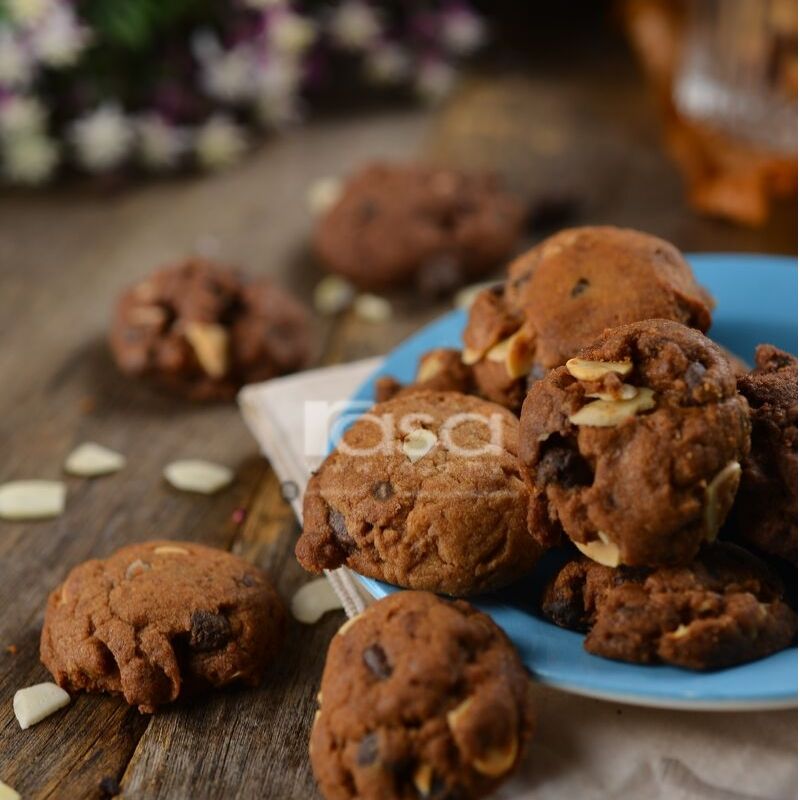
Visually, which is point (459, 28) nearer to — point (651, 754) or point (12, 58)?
point (12, 58)

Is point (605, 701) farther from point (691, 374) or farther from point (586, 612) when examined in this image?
point (691, 374)

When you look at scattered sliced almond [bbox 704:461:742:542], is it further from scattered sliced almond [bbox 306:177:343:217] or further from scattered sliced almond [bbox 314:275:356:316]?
scattered sliced almond [bbox 306:177:343:217]

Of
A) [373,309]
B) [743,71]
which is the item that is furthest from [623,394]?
[743,71]

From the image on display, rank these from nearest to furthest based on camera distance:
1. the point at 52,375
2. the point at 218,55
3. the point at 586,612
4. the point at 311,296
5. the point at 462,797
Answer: the point at 462,797 → the point at 586,612 → the point at 52,375 → the point at 311,296 → the point at 218,55

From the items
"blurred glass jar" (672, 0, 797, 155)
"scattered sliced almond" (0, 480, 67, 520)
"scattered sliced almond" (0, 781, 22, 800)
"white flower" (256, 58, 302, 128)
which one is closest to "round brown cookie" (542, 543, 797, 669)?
"scattered sliced almond" (0, 781, 22, 800)

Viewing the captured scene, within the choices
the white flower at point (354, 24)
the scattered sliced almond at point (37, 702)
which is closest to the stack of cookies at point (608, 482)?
the scattered sliced almond at point (37, 702)

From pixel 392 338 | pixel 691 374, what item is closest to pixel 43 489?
pixel 392 338

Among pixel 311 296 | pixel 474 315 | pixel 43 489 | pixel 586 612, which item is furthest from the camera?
pixel 311 296
